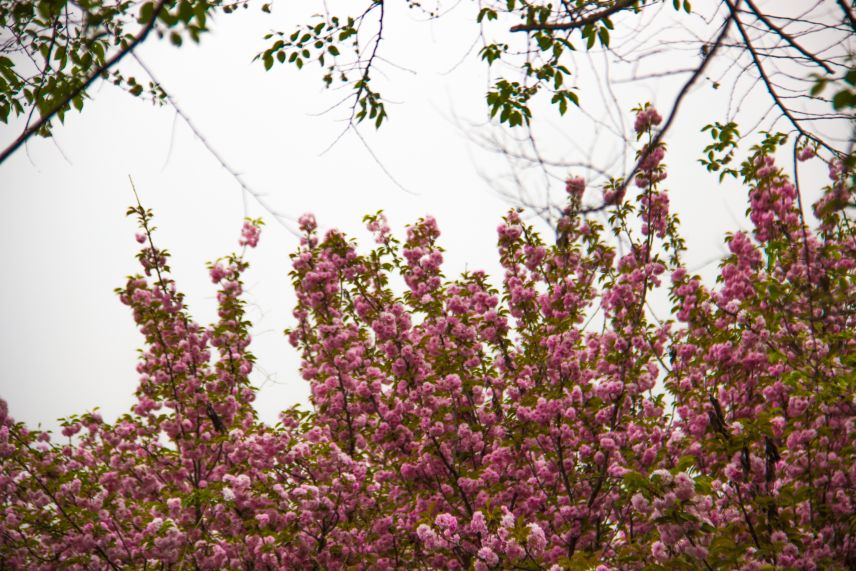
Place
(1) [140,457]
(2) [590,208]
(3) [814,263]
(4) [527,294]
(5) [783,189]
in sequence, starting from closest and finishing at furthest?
(2) [590,208] → (3) [814,263] → (5) [783,189] → (4) [527,294] → (1) [140,457]

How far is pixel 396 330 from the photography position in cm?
649

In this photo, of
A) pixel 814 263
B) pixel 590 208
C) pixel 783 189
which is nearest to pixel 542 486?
pixel 814 263

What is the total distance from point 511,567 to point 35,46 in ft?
16.3

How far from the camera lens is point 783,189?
6289 mm

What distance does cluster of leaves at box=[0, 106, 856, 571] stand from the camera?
5.32 m

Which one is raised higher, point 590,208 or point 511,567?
point 590,208

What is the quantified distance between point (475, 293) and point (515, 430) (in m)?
1.49

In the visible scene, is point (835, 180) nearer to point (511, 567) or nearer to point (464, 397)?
point (464, 397)

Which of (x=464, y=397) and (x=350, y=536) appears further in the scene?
(x=464, y=397)

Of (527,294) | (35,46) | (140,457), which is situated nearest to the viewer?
(35,46)

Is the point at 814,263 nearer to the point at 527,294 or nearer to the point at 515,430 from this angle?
the point at 527,294

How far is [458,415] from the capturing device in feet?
21.5

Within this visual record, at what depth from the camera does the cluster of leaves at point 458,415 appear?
5.32 metres

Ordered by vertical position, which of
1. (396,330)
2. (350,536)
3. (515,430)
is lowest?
(350,536)
